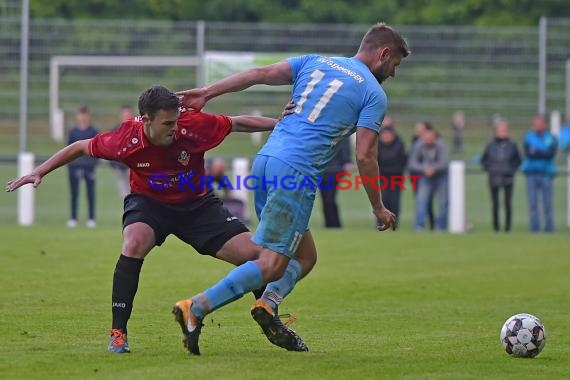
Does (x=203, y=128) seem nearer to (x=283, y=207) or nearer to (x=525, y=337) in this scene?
(x=283, y=207)

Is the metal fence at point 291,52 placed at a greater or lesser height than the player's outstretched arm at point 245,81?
greater

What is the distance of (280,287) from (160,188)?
40.7 inches

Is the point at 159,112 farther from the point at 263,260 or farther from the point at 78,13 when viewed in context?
the point at 78,13

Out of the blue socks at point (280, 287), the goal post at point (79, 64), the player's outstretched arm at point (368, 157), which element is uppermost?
the goal post at point (79, 64)

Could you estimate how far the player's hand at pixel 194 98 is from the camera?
8320 millimetres

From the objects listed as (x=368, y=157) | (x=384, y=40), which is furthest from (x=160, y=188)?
(x=384, y=40)

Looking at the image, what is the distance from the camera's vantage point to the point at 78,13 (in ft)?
139

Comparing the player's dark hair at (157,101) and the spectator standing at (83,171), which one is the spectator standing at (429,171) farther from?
the player's dark hair at (157,101)

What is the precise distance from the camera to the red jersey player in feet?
27.4

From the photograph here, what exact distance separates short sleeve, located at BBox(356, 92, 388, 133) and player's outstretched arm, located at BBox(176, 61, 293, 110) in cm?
59

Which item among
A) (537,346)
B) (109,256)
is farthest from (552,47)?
(537,346)

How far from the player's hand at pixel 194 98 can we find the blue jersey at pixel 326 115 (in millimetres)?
547

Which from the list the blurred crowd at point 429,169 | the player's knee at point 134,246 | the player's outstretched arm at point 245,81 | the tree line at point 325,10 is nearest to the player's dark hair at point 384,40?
the player's outstretched arm at point 245,81

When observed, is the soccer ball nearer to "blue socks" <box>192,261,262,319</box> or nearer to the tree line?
"blue socks" <box>192,261,262,319</box>
